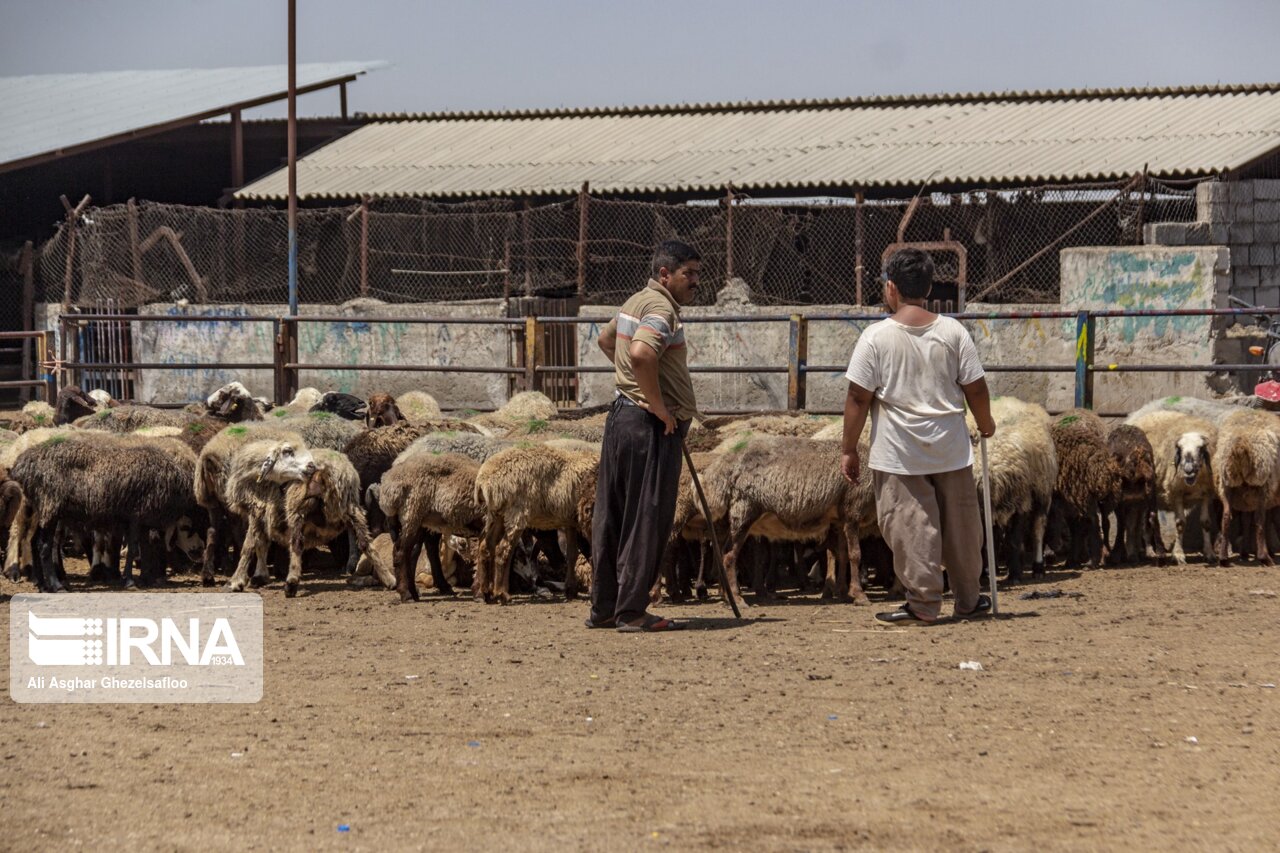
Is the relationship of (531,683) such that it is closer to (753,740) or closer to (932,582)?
(753,740)

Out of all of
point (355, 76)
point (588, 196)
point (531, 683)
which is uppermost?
point (355, 76)

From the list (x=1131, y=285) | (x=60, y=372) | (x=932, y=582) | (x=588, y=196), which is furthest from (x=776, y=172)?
(x=932, y=582)

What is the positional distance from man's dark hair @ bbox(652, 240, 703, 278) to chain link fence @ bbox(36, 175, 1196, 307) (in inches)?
443

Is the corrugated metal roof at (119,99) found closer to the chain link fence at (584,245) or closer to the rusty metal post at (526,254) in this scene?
the chain link fence at (584,245)

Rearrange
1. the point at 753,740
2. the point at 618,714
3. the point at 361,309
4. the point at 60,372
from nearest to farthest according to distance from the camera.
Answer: the point at 753,740, the point at 618,714, the point at 60,372, the point at 361,309

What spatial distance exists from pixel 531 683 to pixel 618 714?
682 millimetres

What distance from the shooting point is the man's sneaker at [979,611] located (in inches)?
307

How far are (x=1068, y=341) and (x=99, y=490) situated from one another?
1105 cm

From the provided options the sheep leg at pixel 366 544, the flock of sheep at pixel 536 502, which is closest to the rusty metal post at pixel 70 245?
the flock of sheep at pixel 536 502

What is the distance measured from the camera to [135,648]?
7309mm

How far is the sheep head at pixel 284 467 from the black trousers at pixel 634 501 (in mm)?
2743

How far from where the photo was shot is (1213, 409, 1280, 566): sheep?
32.8 ft

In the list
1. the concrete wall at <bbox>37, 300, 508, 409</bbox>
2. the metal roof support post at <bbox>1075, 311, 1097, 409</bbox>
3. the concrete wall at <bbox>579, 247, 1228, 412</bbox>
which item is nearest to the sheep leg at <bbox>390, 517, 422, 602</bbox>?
the metal roof support post at <bbox>1075, 311, 1097, 409</bbox>

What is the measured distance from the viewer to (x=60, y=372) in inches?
674
